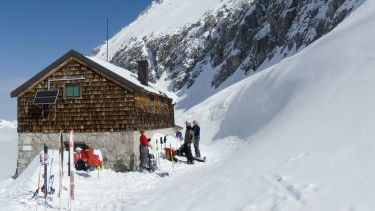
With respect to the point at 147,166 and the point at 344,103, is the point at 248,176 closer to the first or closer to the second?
the point at 344,103

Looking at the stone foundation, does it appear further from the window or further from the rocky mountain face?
the rocky mountain face

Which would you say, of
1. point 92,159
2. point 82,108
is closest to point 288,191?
point 92,159

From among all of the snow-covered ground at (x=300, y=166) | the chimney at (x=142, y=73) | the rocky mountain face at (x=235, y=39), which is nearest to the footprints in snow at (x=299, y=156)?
the snow-covered ground at (x=300, y=166)

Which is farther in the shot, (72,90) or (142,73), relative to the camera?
→ (142,73)

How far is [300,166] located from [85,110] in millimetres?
13794

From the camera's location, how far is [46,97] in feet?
60.1

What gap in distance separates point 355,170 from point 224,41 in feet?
238

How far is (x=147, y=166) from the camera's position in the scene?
16.2m

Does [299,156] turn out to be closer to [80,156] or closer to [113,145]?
[80,156]

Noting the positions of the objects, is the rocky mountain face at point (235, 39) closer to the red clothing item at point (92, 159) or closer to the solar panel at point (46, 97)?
the solar panel at point (46, 97)

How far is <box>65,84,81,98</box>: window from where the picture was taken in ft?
60.2

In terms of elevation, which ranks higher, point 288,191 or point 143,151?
point 288,191

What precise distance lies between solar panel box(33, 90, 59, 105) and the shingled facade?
0.12 metres

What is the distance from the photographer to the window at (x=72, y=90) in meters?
18.3
